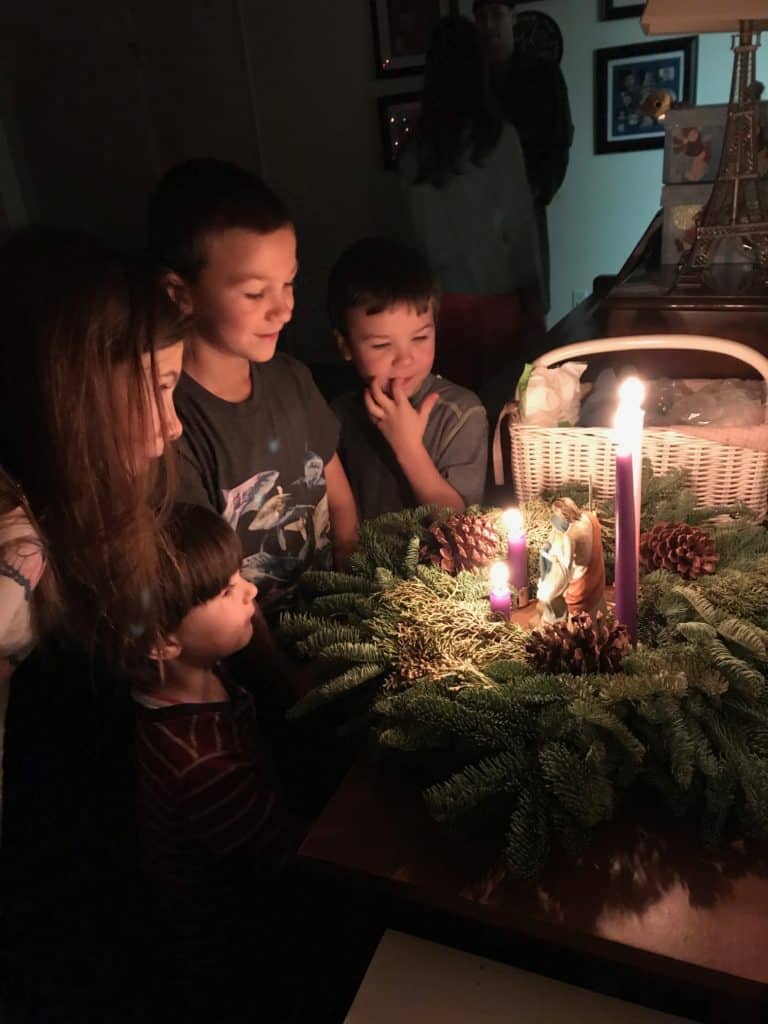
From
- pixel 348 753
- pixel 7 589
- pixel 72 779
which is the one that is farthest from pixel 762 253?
pixel 72 779

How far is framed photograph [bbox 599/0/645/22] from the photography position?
292cm

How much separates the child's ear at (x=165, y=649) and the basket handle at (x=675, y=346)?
2.05 feet

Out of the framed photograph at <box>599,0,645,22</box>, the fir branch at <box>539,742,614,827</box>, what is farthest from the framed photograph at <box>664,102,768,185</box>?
the framed photograph at <box>599,0,645,22</box>

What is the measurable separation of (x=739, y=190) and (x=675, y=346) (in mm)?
684

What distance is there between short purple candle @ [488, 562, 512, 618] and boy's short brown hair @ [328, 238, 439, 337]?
2.06ft

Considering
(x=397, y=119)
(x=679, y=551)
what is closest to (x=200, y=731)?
(x=679, y=551)

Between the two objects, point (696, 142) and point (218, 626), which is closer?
point (218, 626)

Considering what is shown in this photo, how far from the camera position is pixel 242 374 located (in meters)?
1.17

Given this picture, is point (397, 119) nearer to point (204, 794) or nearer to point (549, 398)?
point (549, 398)

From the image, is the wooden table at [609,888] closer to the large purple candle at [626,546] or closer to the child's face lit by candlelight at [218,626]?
the large purple candle at [626,546]

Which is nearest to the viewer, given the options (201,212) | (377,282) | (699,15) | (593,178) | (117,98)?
(201,212)

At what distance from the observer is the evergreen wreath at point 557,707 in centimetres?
63

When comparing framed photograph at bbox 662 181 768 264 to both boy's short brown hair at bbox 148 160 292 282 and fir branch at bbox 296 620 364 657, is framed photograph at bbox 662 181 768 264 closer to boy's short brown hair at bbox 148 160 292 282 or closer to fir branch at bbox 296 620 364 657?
boy's short brown hair at bbox 148 160 292 282

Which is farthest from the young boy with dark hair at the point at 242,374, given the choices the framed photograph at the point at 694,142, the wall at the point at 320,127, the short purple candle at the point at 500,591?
the wall at the point at 320,127
